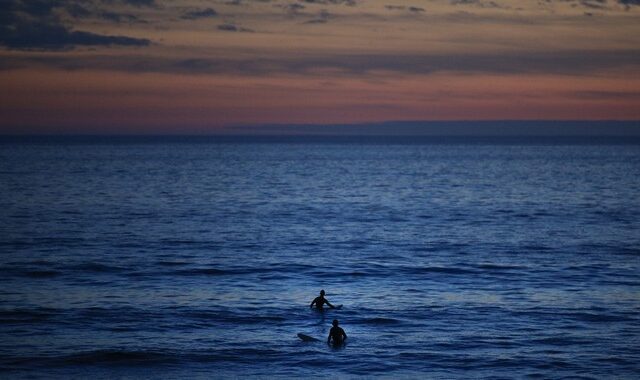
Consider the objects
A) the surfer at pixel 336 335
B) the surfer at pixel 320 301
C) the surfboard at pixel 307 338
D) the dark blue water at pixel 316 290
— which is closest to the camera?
the dark blue water at pixel 316 290

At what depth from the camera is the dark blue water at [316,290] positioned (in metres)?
30.5

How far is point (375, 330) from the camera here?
35.0m

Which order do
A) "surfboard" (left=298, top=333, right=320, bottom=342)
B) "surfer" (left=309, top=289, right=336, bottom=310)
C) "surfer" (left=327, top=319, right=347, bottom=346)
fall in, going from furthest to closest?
"surfer" (left=309, top=289, right=336, bottom=310) → "surfboard" (left=298, top=333, right=320, bottom=342) → "surfer" (left=327, top=319, right=347, bottom=346)

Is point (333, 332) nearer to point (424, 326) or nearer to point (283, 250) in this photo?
point (424, 326)

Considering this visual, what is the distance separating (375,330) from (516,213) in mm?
57216

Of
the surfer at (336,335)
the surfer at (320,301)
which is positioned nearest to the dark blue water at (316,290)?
the surfer at (320,301)

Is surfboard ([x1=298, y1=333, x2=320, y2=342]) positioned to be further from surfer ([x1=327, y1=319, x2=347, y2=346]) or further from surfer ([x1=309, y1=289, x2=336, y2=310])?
surfer ([x1=309, y1=289, x2=336, y2=310])

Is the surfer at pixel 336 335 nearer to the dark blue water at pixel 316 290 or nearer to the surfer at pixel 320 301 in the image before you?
the dark blue water at pixel 316 290

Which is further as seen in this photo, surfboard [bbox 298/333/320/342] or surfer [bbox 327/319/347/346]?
surfboard [bbox 298/333/320/342]

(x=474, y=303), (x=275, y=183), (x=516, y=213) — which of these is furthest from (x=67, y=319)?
(x=275, y=183)

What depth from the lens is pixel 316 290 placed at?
44250 millimetres

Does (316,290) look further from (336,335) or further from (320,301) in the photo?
(336,335)

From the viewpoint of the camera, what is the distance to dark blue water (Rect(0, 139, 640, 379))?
100 feet

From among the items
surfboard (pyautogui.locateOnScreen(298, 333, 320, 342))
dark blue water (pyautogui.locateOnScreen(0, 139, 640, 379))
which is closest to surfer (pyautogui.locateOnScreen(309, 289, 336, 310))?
dark blue water (pyautogui.locateOnScreen(0, 139, 640, 379))
